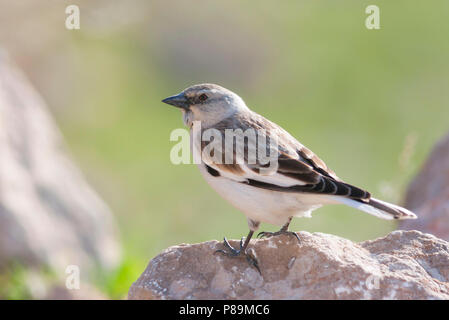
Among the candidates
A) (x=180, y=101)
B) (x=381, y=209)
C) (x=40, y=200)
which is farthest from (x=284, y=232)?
(x=40, y=200)

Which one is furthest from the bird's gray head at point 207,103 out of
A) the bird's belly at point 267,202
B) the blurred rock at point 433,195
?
the blurred rock at point 433,195

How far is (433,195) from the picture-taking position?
→ 22.8 ft

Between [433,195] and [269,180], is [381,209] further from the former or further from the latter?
[433,195]

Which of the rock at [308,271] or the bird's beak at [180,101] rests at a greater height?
the bird's beak at [180,101]

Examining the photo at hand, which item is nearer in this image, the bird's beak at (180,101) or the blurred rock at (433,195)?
the bird's beak at (180,101)

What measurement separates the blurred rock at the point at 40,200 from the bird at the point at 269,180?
11.6 ft

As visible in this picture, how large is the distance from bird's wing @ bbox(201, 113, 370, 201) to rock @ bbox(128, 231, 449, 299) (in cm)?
43

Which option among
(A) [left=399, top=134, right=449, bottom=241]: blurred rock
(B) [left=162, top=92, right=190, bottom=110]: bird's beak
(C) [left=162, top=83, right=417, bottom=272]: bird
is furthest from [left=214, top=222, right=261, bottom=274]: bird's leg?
(A) [left=399, top=134, right=449, bottom=241]: blurred rock

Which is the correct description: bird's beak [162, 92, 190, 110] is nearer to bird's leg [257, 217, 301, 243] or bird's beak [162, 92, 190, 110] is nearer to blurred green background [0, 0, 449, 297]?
bird's leg [257, 217, 301, 243]

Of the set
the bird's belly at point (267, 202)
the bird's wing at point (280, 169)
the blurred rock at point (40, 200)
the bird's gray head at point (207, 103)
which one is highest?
the bird's gray head at point (207, 103)

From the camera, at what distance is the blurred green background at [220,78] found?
39.6 feet

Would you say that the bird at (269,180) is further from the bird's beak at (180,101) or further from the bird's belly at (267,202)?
the bird's beak at (180,101)

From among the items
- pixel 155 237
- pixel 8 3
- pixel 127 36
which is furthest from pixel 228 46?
pixel 155 237

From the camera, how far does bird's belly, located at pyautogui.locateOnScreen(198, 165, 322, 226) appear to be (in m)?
4.61
